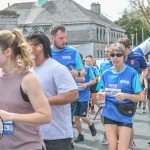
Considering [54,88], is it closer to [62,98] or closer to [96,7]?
[62,98]

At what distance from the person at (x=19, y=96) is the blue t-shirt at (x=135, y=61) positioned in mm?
4277

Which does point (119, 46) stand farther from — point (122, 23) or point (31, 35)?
point (122, 23)

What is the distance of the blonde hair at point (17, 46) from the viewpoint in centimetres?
319

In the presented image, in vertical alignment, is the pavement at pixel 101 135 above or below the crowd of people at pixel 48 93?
below

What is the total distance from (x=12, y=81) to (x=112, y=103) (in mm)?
2751

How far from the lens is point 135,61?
7.50 m

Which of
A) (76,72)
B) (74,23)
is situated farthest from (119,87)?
(74,23)

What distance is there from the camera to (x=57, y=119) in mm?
4254

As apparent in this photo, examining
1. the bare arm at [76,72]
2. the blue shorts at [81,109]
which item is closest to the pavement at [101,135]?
the blue shorts at [81,109]

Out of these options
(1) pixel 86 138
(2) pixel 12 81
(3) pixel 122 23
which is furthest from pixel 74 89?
(3) pixel 122 23

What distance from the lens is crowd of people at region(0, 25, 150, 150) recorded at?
315cm

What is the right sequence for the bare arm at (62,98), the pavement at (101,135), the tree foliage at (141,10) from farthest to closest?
1. the tree foliage at (141,10)
2. the pavement at (101,135)
3. the bare arm at (62,98)

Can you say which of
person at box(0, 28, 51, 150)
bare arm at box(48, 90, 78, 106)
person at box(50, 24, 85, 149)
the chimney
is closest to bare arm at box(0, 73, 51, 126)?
person at box(0, 28, 51, 150)

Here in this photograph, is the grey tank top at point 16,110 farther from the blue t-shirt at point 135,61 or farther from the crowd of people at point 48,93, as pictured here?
the blue t-shirt at point 135,61
